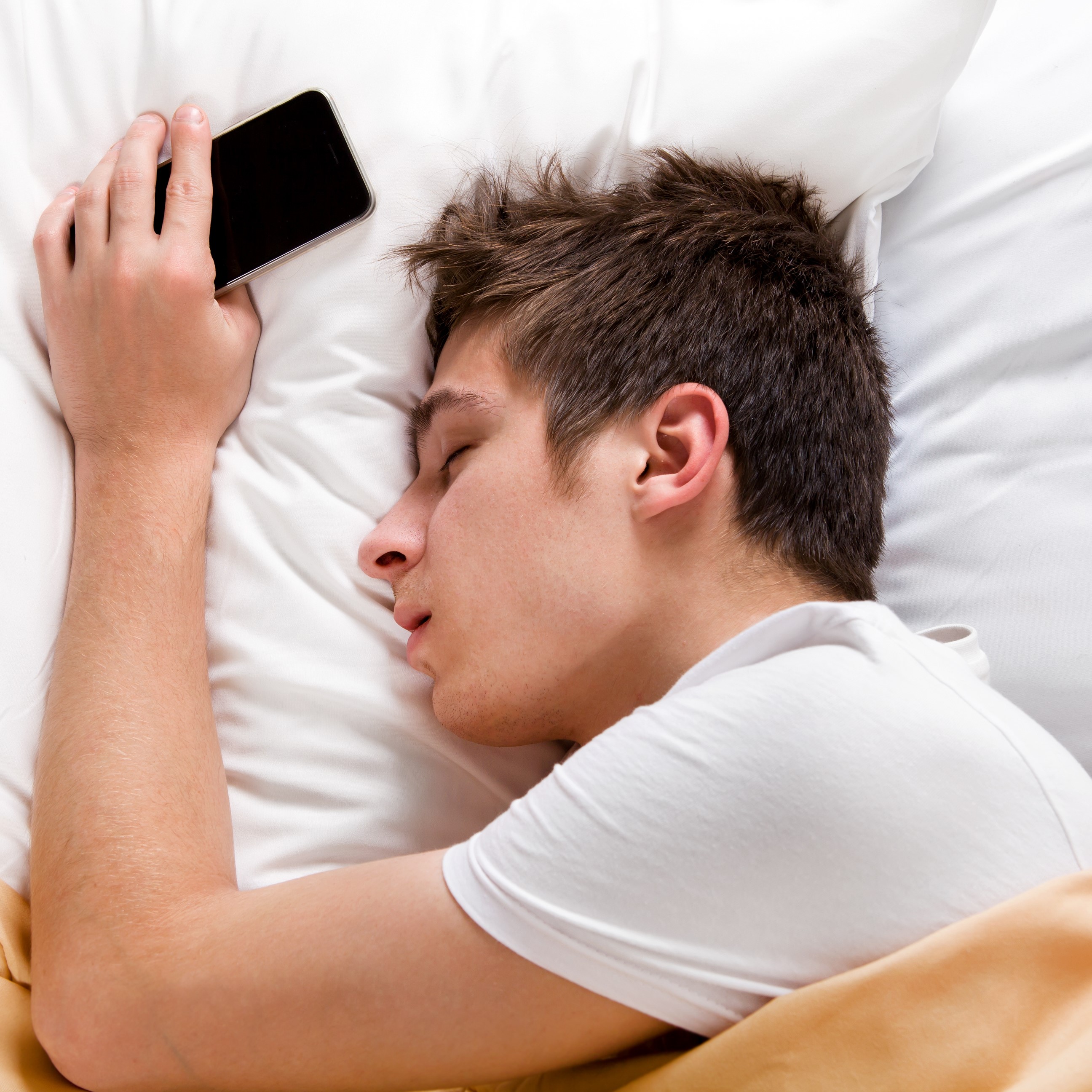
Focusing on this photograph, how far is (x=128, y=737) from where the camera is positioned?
823 mm

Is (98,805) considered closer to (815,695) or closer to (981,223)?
(815,695)

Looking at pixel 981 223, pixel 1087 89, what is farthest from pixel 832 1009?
pixel 1087 89

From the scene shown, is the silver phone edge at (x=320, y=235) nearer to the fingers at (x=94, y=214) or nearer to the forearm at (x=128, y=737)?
the fingers at (x=94, y=214)

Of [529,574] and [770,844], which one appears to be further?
[529,574]

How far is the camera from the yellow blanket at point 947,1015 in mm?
608

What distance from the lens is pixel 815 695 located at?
64cm

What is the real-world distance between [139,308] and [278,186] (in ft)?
0.63

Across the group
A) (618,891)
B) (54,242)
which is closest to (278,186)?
(54,242)

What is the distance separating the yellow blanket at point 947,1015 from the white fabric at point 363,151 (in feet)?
1.37

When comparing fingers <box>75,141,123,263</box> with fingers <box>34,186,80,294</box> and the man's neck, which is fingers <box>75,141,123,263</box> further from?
the man's neck

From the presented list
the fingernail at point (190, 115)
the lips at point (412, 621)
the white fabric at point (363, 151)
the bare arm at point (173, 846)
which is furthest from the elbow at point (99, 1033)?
the fingernail at point (190, 115)

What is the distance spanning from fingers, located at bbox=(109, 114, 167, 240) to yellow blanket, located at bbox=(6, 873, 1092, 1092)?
2.98 feet

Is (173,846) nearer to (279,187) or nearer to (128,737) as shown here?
(128,737)

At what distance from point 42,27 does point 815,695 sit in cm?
104
